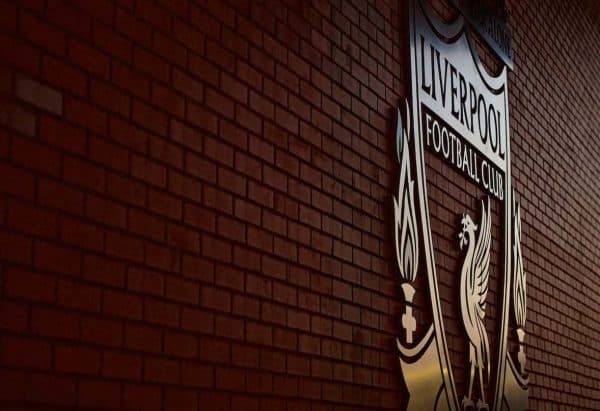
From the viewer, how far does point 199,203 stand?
2496mm

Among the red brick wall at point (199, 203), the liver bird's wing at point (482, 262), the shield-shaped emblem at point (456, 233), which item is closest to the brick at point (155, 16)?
the red brick wall at point (199, 203)

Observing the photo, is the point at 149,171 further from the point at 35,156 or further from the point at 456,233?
the point at 456,233

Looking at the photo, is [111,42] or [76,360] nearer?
[76,360]

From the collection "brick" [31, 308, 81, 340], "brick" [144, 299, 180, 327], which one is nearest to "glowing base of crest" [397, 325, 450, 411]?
"brick" [144, 299, 180, 327]

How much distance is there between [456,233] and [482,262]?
332 mm

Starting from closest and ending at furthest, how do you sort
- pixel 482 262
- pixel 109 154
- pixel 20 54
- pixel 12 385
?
1. pixel 12 385
2. pixel 20 54
3. pixel 109 154
4. pixel 482 262

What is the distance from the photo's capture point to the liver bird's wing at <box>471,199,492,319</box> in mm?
4172

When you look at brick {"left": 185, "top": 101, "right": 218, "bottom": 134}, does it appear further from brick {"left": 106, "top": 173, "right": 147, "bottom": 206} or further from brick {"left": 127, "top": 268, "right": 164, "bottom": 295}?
brick {"left": 127, "top": 268, "right": 164, "bottom": 295}

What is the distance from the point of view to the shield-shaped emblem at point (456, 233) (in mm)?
3568

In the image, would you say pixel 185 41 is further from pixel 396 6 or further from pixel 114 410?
pixel 396 6

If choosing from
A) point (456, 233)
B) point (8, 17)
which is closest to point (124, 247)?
point (8, 17)

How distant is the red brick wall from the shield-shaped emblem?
0.31 feet

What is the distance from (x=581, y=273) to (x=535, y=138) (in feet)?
3.29

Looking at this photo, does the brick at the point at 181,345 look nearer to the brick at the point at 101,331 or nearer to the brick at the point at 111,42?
the brick at the point at 101,331
